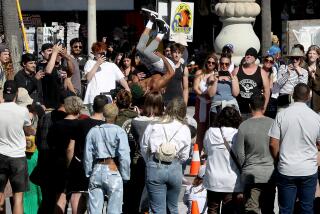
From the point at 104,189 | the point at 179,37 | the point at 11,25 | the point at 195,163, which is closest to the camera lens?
the point at 104,189

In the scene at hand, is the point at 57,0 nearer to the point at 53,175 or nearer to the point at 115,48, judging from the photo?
the point at 115,48

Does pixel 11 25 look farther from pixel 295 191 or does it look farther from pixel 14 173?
pixel 295 191

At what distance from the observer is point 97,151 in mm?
10219

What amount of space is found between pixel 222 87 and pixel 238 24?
3.95m

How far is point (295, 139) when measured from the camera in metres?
9.89

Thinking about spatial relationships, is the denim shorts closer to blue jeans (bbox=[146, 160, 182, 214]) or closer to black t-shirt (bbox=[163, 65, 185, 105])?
blue jeans (bbox=[146, 160, 182, 214])

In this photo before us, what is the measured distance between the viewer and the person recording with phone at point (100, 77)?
14.5 m

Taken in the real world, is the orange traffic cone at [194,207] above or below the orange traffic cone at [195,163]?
below

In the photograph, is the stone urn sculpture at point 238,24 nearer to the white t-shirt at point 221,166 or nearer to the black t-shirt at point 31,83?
the black t-shirt at point 31,83

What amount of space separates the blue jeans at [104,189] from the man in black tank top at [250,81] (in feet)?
13.4

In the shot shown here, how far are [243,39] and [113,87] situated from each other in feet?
11.8

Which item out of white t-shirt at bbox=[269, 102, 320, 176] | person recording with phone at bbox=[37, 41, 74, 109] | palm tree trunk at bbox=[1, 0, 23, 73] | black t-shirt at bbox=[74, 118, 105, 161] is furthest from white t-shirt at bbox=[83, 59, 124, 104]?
palm tree trunk at bbox=[1, 0, 23, 73]

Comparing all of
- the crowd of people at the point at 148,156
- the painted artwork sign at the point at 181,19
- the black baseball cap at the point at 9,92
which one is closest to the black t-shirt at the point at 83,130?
the crowd of people at the point at 148,156

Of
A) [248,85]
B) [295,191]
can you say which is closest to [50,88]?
[248,85]
